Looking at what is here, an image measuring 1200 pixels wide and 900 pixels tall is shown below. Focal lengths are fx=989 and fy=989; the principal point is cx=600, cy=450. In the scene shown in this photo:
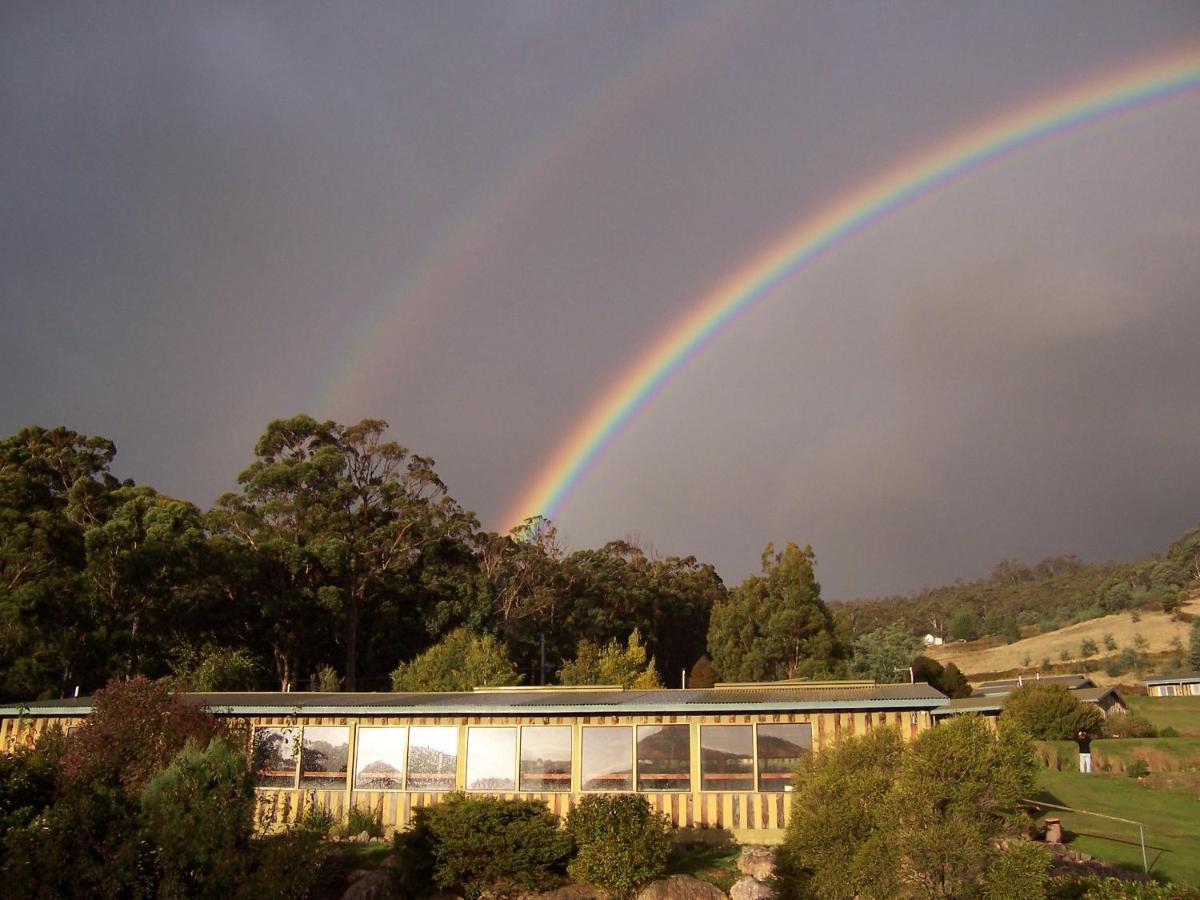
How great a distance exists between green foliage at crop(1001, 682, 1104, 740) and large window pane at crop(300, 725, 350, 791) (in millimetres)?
24549

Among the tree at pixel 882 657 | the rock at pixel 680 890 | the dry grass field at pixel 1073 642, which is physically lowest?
the rock at pixel 680 890

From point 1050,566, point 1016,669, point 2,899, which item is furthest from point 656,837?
point 1050,566

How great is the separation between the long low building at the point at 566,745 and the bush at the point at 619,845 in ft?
9.90

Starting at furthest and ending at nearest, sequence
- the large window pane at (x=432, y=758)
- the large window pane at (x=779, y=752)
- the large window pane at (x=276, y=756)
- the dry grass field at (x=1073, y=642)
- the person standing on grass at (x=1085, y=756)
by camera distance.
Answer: the dry grass field at (x=1073, y=642)
the person standing on grass at (x=1085, y=756)
the large window pane at (x=276, y=756)
the large window pane at (x=432, y=758)
the large window pane at (x=779, y=752)

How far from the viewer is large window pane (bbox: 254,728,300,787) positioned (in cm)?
2139

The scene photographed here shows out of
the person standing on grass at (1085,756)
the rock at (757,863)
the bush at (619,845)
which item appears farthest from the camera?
the person standing on grass at (1085,756)

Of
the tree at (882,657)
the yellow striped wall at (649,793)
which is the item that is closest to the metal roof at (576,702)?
the yellow striped wall at (649,793)

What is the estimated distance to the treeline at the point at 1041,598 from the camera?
108188 millimetres

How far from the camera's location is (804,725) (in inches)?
741

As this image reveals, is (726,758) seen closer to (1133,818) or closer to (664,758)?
(664,758)

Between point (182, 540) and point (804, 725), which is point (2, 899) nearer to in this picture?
point (804, 725)

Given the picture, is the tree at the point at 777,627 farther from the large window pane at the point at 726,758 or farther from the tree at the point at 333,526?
the large window pane at the point at 726,758

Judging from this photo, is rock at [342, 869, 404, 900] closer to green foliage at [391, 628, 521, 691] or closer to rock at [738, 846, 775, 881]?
rock at [738, 846, 775, 881]

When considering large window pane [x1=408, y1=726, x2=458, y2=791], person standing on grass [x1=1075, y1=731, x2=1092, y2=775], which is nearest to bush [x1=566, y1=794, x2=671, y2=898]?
large window pane [x1=408, y1=726, x2=458, y2=791]
